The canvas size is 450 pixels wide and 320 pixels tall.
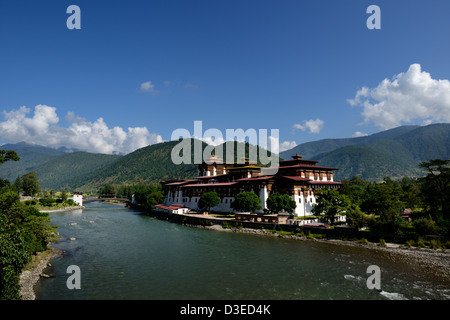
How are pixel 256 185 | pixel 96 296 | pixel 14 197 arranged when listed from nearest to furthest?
pixel 96 296 < pixel 14 197 < pixel 256 185

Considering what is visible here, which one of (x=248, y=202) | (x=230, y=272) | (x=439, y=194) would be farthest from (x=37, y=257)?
(x=439, y=194)

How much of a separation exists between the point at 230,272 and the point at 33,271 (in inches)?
816

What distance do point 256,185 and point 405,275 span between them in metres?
41.9

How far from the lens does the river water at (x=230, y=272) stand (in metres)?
23.7

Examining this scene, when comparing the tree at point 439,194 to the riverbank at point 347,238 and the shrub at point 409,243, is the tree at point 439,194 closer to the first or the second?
the shrub at point 409,243

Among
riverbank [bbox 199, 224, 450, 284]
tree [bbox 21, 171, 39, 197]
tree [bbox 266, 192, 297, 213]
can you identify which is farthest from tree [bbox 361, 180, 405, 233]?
tree [bbox 21, 171, 39, 197]

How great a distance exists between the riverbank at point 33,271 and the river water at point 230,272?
0.76m

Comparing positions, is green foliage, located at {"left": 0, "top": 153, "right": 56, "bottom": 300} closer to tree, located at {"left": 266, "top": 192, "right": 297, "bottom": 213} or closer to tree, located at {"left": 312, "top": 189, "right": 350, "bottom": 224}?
tree, located at {"left": 266, "top": 192, "right": 297, "bottom": 213}

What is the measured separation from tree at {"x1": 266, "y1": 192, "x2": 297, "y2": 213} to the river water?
1421cm

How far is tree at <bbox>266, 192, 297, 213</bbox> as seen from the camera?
195 feet

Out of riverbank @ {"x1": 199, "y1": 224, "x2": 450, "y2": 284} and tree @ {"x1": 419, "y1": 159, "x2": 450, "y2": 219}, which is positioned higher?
tree @ {"x1": 419, "y1": 159, "x2": 450, "y2": 219}

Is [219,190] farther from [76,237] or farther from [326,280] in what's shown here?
[326,280]
